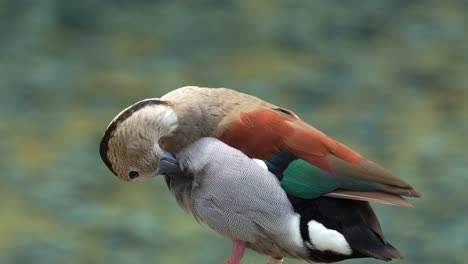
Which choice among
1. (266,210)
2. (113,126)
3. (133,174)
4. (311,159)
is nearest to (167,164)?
(133,174)

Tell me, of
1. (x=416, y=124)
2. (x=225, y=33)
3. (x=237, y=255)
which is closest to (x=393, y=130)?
(x=416, y=124)

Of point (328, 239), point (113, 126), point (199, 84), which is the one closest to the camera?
point (113, 126)

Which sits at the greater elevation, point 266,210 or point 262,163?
point 262,163

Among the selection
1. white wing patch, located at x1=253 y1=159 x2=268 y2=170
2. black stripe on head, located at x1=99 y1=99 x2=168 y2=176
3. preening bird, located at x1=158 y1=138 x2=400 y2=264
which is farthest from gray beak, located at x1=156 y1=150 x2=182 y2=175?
white wing patch, located at x1=253 y1=159 x2=268 y2=170

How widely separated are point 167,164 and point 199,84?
543cm

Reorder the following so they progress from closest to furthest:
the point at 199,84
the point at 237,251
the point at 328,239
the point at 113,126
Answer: the point at 113,126
the point at 328,239
the point at 237,251
the point at 199,84

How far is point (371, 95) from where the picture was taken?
36.2 feet

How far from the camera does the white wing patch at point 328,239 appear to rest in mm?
5352

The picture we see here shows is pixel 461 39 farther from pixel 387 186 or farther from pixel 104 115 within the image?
pixel 387 186

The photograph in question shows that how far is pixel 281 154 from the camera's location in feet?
17.8

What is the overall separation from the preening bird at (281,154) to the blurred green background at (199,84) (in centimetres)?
310

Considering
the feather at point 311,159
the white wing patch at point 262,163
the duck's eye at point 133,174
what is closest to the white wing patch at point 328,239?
the feather at point 311,159

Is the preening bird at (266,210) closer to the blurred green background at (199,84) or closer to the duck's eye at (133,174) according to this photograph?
the duck's eye at (133,174)

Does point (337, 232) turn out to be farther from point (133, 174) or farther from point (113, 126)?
point (113, 126)
